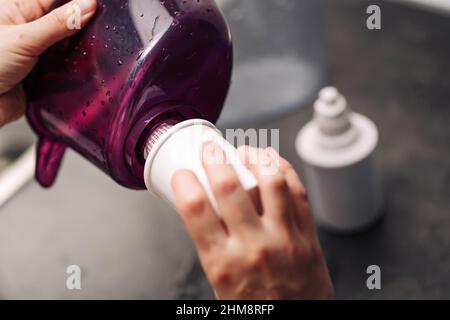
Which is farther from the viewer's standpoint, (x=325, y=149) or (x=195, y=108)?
(x=325, y=149)

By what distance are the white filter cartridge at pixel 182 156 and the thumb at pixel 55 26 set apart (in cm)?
11

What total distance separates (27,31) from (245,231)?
0.25 m

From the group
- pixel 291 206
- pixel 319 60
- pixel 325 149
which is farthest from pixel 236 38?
pixel 291 206

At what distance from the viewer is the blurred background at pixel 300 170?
2.22ft

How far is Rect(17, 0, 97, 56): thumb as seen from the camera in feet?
1.62

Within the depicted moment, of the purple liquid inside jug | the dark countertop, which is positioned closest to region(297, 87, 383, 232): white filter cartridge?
the dark countertop

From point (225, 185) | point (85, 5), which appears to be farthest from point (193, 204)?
point (85, 5)

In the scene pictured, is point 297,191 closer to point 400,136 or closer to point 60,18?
point 60,18

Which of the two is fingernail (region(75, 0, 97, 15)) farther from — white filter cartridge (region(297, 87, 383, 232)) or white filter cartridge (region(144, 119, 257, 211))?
white filter cartridge (region(297, 87, 383, 232))

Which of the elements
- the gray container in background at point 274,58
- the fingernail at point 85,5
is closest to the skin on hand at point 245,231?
the fingernail at point 85,5

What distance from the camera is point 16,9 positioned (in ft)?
1.87

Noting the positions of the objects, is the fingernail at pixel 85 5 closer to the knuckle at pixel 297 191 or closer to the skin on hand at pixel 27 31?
the skin on hand at pixel 27 31

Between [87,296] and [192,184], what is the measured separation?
329 mm
